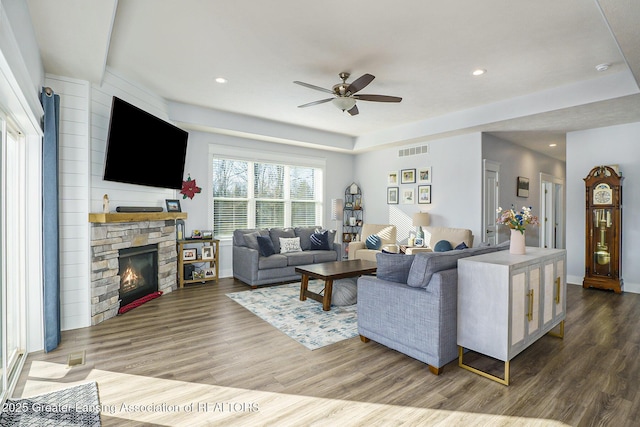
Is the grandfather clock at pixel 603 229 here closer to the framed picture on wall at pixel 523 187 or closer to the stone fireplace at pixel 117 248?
the framed picture on wall at pixel 523 187

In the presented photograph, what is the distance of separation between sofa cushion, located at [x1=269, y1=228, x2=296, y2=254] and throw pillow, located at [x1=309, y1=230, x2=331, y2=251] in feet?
1.29

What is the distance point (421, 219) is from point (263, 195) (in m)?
3.15

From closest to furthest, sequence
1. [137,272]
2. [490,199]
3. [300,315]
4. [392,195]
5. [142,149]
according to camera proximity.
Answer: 1. [300,315]
2. [142,149]
3. [137,272]
4. [490,199]
5. [392,195]

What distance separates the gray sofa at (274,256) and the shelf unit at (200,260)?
1.18ft

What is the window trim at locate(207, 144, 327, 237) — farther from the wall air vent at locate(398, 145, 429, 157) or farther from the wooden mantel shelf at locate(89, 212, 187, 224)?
the wall air vent at locate(398, 145, 429, 157)

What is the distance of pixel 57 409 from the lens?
2.15m

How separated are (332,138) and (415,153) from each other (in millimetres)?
1784

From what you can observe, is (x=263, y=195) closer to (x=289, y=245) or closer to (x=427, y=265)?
(x=289, y=245)

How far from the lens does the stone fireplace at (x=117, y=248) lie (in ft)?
12.2

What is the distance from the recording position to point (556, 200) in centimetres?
831

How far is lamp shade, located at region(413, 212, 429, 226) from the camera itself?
625cm

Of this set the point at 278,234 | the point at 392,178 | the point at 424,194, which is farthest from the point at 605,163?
the point at 278,234

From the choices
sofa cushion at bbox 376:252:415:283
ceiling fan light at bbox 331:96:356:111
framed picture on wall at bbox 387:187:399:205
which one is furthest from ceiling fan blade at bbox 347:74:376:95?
framed picture on wall at bbox 387:187:399:205

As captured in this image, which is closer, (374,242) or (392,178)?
(374,242)
